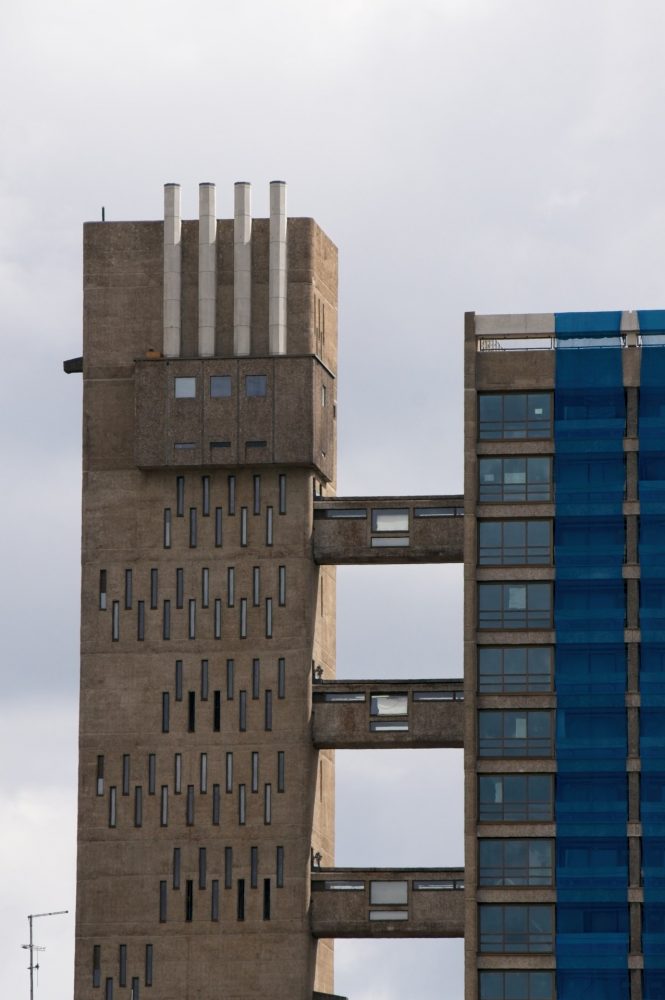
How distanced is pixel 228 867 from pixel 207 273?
91.1 feet

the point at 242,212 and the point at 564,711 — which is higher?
the point at 242,212

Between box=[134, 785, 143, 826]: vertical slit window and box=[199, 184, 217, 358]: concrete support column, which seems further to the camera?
box=[199, 184, 217, 358]: concrete support column

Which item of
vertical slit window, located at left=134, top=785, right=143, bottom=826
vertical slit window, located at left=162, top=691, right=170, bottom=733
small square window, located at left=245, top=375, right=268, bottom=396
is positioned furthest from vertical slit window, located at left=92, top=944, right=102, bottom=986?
small square window, located at left=245, top=375, right=268, bottom=396

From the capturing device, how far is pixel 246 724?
576 ft

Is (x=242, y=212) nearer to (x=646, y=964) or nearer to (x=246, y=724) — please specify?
(x=246, y=724)

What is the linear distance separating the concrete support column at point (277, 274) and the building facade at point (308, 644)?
14cm

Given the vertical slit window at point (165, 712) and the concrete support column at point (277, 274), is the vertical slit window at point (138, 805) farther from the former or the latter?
the concrete support column at point (277, 274)

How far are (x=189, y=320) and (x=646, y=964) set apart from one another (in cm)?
3667

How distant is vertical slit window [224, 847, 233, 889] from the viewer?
571ft

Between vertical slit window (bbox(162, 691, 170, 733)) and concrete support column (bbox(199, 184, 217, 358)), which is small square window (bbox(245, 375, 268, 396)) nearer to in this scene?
concrete support column (bbox(199, 184, 217, 358))

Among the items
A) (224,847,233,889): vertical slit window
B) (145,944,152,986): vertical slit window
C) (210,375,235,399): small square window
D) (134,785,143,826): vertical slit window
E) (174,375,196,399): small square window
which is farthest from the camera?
(174,375,196,399): small square window

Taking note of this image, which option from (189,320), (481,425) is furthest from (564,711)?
(189,320)

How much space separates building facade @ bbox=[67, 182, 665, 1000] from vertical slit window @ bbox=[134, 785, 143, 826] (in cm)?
10

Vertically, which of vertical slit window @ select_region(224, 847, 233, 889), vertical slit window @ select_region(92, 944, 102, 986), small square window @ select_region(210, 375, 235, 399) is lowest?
vertical slit window @ select_region(92, 944, 102, 986)
